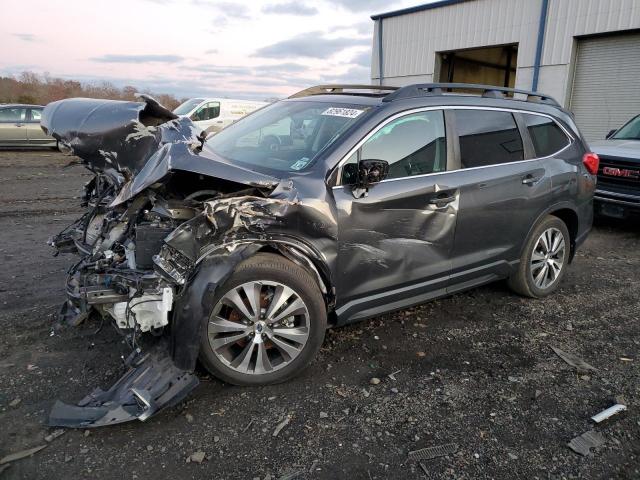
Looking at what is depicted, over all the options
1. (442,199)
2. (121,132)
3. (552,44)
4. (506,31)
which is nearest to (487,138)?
(442,199)

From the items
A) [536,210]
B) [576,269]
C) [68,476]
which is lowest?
[576,269]

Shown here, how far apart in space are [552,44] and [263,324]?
44.8ft

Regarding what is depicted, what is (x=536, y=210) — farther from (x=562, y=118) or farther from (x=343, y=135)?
(x=343, y=135)

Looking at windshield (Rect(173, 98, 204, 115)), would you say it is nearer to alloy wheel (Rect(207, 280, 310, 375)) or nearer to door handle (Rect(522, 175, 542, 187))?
door handle (Rect(522, 175, 542, 187))

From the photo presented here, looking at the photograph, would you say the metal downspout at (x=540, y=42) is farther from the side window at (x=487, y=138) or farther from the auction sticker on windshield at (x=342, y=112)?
the auction sticker on windshield at (x=342, y=112)

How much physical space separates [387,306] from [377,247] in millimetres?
495

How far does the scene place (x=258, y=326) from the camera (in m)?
3.07

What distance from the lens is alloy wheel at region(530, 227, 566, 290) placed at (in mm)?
4629

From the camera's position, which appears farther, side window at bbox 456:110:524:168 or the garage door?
the garage door

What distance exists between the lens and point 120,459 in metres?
2.52

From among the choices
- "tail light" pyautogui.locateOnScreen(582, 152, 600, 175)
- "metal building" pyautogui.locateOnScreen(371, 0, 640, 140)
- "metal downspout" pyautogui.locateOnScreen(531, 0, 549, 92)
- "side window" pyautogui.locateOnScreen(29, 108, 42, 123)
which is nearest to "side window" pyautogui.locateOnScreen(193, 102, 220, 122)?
"side window" pyautogui.locateOnScreen(29, 108, 42, 123)

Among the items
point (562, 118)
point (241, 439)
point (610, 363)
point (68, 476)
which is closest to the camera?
point (68, 476)

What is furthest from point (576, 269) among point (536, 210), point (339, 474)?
point (339, 474)

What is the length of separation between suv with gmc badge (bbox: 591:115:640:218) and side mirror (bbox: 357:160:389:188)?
5.29 metres
